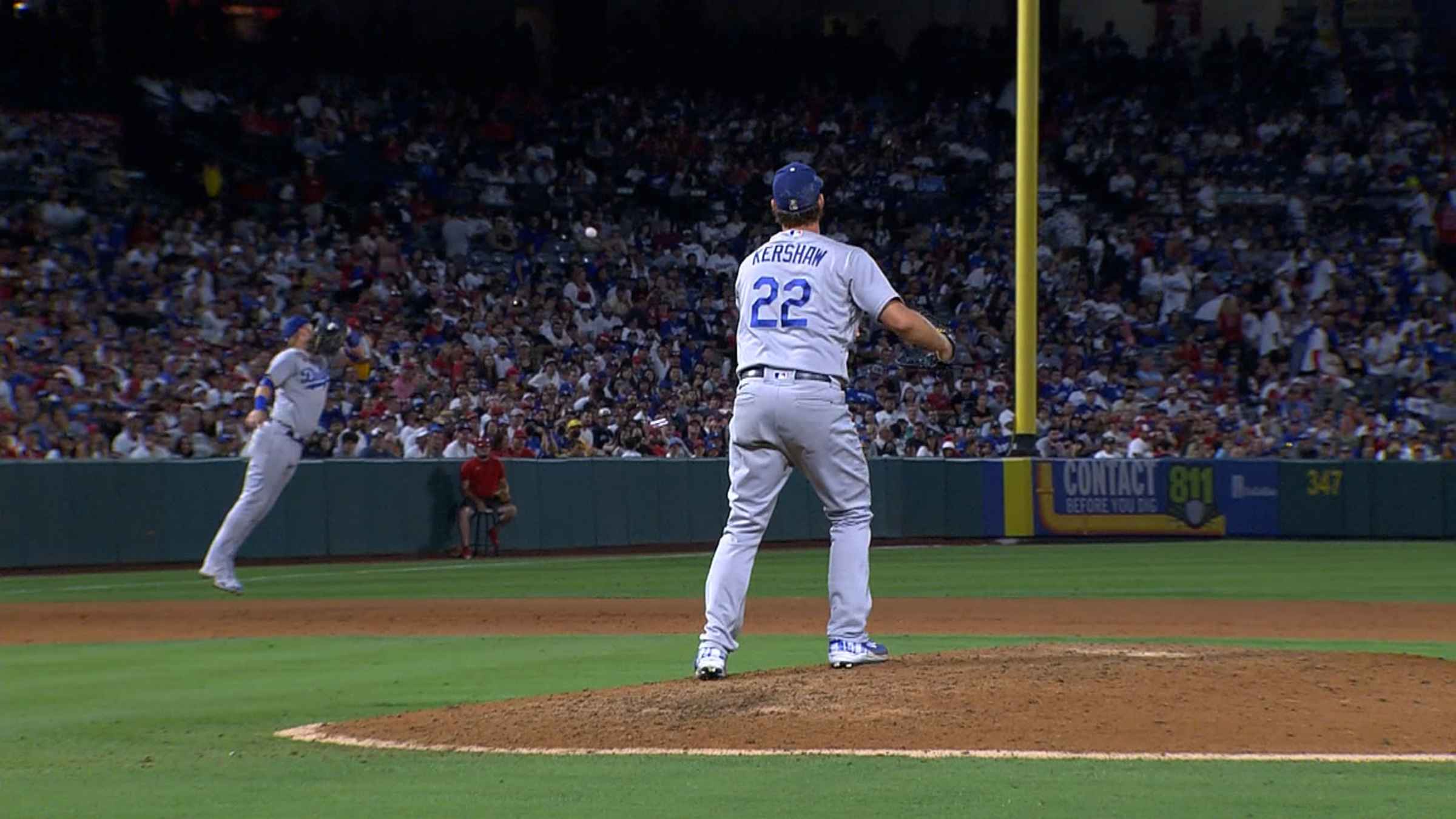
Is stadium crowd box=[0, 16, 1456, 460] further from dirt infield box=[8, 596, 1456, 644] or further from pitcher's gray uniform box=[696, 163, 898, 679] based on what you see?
pitcher's gray uniform box=[696, 163, 898, 679]

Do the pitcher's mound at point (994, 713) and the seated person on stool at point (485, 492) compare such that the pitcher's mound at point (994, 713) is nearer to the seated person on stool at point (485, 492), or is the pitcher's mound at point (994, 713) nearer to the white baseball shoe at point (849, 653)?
the white baseball shoe at point (849, 653)

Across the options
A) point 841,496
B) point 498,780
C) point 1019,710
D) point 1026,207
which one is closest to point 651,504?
point 1026,207

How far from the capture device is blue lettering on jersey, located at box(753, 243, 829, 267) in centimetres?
712

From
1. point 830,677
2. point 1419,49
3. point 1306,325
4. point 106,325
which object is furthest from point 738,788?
point 1419,49

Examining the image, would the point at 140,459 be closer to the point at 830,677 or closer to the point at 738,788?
the point at 830,677

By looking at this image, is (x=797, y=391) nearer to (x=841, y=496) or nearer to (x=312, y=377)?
(x=841, y=496)

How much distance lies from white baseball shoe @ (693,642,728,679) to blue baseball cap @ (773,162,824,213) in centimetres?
174

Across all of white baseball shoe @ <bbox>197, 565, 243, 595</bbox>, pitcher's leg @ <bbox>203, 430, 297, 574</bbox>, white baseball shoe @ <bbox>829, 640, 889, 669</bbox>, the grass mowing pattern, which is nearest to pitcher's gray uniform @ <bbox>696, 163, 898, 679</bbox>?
white baseball shoe @ <bbox>829, 640, 889, 669</bbox>

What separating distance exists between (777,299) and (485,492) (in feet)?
43.9

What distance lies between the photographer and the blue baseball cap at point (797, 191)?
23.9ft

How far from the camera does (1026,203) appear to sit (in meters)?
21.1

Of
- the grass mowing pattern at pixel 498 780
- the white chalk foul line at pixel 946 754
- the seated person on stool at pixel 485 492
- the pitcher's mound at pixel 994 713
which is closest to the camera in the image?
the grass mowing pattern at pixel 498 780

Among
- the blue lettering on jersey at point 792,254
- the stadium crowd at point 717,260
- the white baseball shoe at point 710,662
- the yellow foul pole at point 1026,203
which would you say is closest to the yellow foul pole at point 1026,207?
the yellow foul pole at point 1026,203

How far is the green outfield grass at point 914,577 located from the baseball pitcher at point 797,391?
7.44 meters
